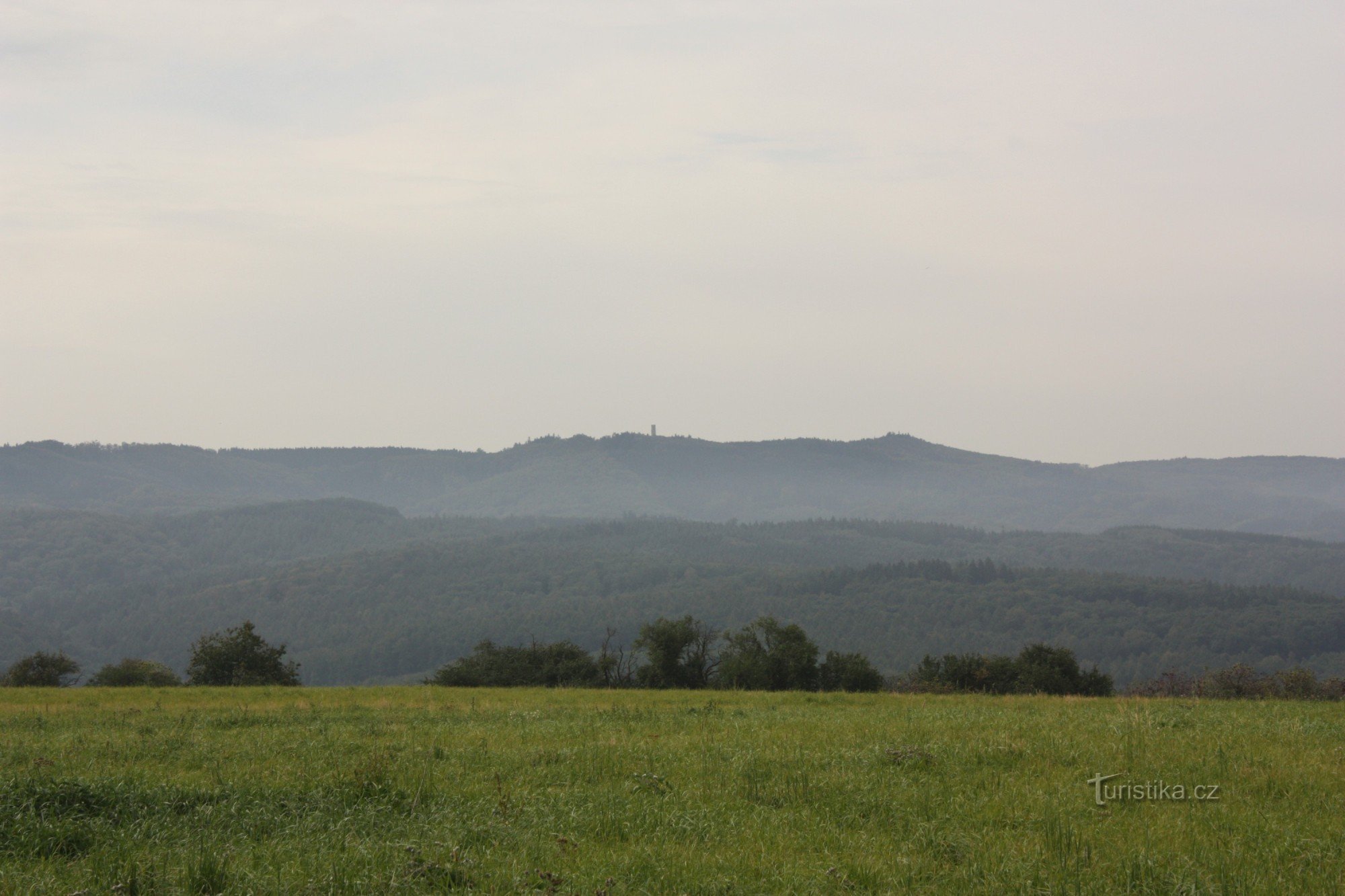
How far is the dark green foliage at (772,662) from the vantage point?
1868 inches

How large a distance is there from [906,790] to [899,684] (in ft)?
130

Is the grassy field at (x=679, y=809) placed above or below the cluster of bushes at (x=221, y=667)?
above

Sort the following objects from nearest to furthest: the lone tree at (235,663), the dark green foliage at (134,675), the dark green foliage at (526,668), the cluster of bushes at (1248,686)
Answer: the cluster of bushes at (1248,686) → the lone tree at (235,663) → the dark green foliage at (134,675) → the dark green foliage at (526,668)

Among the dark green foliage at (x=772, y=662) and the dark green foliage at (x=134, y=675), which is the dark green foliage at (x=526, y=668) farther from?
the dark green foliage at (x=134, y=675)

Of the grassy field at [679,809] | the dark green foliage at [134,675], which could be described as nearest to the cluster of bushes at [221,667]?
the dark green foliage at [134,675]

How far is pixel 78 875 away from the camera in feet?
30.2

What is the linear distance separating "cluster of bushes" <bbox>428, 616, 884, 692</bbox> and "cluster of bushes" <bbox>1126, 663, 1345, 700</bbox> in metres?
Result: 12.9

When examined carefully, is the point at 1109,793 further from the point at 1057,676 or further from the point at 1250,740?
the point at 1057,676

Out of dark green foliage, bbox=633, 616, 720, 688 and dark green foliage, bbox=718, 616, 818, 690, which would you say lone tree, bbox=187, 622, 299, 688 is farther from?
dark green foliage, bbox=718, 616, 818, 690

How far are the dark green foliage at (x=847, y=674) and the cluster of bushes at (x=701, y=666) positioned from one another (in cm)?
4

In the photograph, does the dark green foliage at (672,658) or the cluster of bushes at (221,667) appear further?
the dark green foliage at (672,658)

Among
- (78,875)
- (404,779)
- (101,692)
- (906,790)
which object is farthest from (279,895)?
(101,692)

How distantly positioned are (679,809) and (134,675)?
2148 inches

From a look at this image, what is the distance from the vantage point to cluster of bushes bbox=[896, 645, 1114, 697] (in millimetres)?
46438
